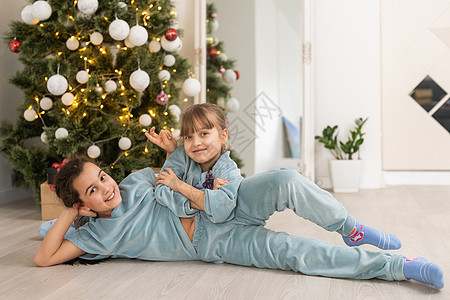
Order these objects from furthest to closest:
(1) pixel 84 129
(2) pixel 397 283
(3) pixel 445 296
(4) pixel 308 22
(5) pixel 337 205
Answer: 1. (4) pixel 308 22
2. (1) pixel 84 129
3. (5) pixel 337 205
4. (2) pixel 397 283
5. (3) pixel 445 296

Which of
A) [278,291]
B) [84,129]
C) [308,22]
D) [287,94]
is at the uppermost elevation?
[308,22]

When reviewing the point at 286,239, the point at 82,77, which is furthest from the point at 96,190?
the point at 82,77

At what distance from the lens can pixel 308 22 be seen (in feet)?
12.2

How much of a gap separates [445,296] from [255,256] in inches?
24.3

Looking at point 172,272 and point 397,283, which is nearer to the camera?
point 397,283

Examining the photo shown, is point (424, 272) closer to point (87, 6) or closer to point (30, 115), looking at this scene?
point (87, 6)

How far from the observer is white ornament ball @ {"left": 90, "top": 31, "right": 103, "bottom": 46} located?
2861 millimetres

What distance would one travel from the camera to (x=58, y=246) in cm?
182

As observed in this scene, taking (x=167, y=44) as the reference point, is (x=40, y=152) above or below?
below

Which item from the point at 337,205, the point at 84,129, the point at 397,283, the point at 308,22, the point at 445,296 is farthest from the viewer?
the point at 308,22

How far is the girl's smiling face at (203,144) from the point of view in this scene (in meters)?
1.87

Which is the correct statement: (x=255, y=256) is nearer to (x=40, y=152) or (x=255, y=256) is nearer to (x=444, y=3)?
(x=40, y=152)

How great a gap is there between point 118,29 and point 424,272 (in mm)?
2005

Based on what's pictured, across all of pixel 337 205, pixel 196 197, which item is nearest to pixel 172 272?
pixel 196 197
